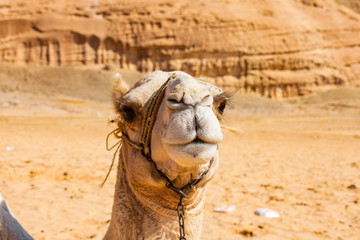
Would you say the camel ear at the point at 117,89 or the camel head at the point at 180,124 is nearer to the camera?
the camel head at the point at 180,124

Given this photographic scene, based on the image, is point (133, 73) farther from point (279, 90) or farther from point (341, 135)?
point (341, 135)

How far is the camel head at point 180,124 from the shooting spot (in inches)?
62.6

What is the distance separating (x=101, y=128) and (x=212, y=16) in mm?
32957

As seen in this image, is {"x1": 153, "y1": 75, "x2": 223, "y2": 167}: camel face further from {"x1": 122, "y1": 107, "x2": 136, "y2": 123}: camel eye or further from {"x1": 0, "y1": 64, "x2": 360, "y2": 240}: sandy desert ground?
{"x1": 0, "y1": 64, "x2": 360, "y2": 240}: sandy desert ground

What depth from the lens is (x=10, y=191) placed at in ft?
18.9

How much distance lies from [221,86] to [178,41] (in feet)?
26.2

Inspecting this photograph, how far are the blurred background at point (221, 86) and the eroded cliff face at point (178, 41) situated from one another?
138 millimetres

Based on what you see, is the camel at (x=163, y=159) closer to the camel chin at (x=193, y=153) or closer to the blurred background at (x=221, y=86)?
the camel chin at (x=193, y=153)

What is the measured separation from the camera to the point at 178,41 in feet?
149

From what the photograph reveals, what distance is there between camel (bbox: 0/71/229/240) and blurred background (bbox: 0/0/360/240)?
8.35 feet

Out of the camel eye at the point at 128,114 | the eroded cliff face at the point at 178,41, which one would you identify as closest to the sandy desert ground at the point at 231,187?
the camel eye at the point at 128,114

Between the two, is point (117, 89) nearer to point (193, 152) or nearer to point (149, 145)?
point (149, 145)

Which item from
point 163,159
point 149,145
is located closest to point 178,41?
point 149,145

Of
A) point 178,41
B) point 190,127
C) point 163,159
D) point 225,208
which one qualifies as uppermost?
point 190,127
